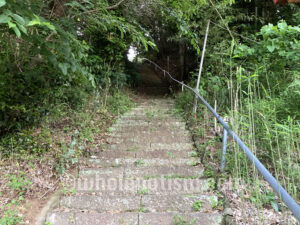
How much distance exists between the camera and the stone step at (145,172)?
233cm

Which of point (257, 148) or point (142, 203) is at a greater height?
point (257, 148)

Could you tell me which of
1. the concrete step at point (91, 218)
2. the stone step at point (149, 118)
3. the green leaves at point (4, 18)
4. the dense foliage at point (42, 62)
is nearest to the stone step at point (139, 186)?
the concrete step at point (91, 218)

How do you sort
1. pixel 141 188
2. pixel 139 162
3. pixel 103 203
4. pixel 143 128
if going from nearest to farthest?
pixel 103 203
pixel 141 188
pixel 139 162
pixel 143 128

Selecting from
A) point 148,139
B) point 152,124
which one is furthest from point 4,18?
point 152,124

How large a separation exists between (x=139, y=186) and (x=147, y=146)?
2.97 feet

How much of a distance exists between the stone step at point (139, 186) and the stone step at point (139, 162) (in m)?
0.32

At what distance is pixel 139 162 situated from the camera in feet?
8.54

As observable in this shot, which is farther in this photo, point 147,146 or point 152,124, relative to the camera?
point 152,124

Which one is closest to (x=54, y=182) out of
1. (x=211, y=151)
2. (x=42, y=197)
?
(x=42, y=197)

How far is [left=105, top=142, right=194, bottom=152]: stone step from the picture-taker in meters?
2.96

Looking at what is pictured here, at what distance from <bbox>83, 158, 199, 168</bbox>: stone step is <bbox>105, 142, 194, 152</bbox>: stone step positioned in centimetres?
30

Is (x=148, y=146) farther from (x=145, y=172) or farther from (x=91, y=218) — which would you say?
(x=91, y=218)

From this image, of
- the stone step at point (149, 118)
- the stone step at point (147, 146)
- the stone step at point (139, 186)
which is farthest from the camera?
the stone step at point (149, 118)

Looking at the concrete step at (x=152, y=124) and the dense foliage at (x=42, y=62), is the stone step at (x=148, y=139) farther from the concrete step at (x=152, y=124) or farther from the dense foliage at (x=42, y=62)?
the dense foliage at (x=42, y=62)
